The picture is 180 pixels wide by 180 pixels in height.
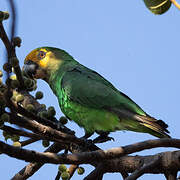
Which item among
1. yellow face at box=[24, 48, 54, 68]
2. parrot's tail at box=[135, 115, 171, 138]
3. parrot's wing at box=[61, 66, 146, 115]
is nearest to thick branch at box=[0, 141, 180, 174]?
parrot's tail at box=[135, 115, 171, 138]

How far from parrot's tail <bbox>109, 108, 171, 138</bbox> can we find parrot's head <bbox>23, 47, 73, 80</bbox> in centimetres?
176

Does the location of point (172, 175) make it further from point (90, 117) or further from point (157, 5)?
point (90, 117)

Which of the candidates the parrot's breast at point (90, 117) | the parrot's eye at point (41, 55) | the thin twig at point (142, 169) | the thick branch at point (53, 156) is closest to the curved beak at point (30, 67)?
the parrot's eye at point (41, 55)

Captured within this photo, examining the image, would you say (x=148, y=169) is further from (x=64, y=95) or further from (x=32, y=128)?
(x=64, y=95)

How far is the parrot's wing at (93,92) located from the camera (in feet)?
14.7

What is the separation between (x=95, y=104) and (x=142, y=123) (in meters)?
0.79

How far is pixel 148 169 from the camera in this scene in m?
2.46

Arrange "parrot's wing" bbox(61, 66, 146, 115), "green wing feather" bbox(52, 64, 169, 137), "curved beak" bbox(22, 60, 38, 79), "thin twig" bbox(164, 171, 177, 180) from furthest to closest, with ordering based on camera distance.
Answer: "curved beak" bbox(22, 60, 38, 79) → "parrot's wing" bbox(61, 66, 146, 115) → "green wing feather" bbox(52, 64, 169, 137) → "thin twig" bbox(164, 171, 177, 180)

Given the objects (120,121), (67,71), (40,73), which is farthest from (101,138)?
(40,73)

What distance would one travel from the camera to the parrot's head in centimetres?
556

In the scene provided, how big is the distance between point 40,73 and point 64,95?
113 cm

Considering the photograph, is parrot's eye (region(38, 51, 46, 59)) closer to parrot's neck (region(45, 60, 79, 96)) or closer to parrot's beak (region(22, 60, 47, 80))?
parrot's beak (region(22, 60, 47, 80))

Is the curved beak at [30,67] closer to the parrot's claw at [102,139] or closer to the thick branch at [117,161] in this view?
the parrot's claw at [102,139]

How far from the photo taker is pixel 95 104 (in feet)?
14.7
